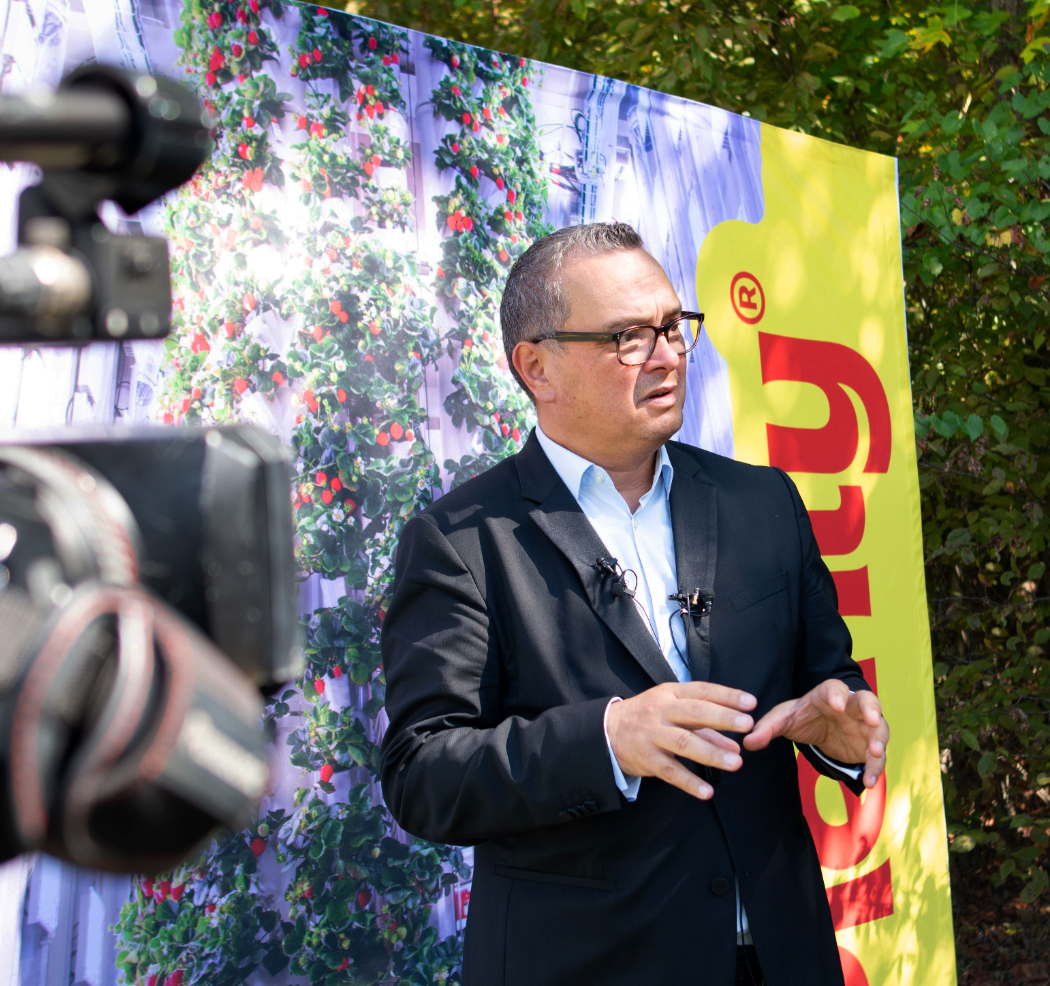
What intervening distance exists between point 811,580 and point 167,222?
4.95 feet

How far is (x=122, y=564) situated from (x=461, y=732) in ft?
3.45

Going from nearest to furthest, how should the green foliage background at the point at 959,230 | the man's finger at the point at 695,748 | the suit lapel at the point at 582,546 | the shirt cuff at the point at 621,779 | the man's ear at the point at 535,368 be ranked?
the man's finger at the point at 695,748 < the shirt cuff at the point at 621,779 < the suit lapel at the point at 582,546 < the man's ear at the point at 535,368 < the green foliage background at the point at 959,230

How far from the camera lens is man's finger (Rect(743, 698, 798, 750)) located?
156 centimetres

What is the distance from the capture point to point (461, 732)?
1.65 metres

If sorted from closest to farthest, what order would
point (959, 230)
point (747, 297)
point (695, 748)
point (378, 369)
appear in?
point (695, 748) → point (378, 369) → point (747, 297) → point (959, 230)

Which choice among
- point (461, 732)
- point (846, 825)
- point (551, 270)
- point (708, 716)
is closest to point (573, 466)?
point (551, 270)

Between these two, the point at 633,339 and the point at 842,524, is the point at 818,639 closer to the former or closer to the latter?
the point at 633,339

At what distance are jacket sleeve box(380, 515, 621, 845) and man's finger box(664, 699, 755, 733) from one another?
154mm

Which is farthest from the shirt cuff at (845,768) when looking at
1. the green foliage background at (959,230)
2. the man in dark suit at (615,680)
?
the green foliage background at (959,230)

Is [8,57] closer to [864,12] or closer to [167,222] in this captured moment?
[167,222]

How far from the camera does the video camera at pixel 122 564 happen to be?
1.93 ft

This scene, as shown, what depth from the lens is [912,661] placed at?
10.0 feet

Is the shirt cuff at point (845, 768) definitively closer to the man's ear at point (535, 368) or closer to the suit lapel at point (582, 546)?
the suit lapel at point (582, 546)

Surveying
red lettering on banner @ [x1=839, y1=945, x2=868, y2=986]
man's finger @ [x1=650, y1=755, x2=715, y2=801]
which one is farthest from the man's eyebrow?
red lettering on banner @ [x1=839, y1=945, x2=868, y2=986]
